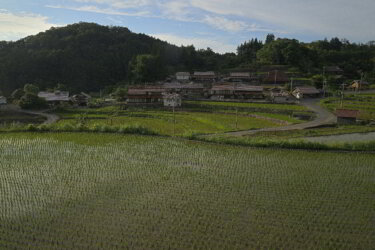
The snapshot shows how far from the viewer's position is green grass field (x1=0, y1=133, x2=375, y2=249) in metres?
7.62

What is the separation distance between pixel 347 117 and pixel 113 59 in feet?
169

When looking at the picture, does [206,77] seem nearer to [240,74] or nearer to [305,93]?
[240,74]

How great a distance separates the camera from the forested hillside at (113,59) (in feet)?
170

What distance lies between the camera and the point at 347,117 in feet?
77.8

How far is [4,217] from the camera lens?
8.83 m

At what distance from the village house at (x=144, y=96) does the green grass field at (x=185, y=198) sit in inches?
936

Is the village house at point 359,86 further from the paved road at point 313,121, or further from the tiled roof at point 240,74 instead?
the tiled roof at point 240,74

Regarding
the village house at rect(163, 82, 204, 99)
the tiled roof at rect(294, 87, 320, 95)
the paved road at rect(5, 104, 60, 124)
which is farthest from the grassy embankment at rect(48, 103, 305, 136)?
the village house at rect(163, 82, 204, 99)

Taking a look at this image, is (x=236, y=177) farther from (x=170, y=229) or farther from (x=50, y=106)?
(x=50, y=106)

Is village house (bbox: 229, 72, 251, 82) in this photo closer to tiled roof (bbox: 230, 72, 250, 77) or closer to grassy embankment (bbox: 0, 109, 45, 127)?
tiled roof (bbox: 230, 72, 250, 77)

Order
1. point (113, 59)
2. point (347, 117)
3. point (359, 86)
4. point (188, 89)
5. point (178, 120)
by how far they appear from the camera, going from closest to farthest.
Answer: point (347, 117), point (178, 120), point (359, 86), point (188, 89), point (113, 59)

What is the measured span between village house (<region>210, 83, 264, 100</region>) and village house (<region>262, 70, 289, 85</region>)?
10536mm

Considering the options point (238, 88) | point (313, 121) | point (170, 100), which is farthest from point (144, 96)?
Result: point (313, 121)

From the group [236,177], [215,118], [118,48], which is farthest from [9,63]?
[236,177]
